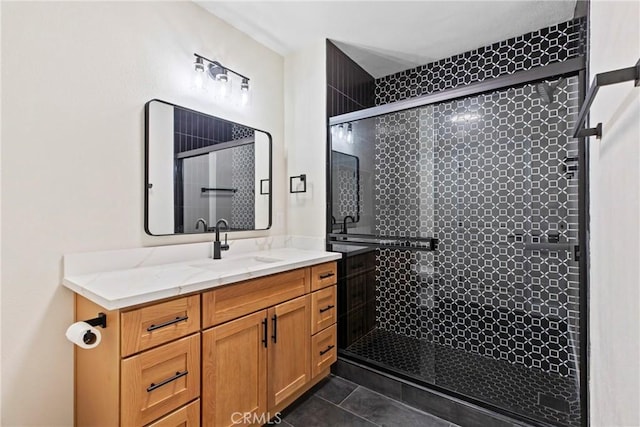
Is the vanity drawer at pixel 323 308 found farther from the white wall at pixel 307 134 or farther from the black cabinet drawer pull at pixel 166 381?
the black cabinet drawer pull at pixel 166 381

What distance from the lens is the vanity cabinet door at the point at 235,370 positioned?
1332 millimetres

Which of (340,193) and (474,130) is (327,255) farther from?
(474,130)

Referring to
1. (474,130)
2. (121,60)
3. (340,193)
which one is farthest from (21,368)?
(474,130)

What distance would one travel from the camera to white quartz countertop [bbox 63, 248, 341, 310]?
3.59ft

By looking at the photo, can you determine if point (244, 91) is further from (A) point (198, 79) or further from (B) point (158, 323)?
(B) point (158, 323)

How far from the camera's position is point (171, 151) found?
72.1 inches

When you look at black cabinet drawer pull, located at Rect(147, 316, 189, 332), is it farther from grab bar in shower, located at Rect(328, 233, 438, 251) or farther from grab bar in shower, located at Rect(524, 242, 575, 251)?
grab bar in shower, located at Rect(524, 242, 575, 251)

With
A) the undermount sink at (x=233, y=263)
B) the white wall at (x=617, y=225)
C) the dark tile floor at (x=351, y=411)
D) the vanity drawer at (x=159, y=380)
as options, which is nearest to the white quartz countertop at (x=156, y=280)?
the undermount sink at (x=233, y=263)

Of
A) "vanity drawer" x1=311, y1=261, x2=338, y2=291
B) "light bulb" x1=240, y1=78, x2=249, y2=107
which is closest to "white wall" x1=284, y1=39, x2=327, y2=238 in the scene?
"vanity drawer" x1=311, y1=261, x2=338, y2=291

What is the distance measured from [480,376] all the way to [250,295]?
67.4 inches

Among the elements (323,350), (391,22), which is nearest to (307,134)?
(391,22)

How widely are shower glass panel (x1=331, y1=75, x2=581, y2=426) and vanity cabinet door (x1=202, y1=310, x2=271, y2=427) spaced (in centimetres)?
93

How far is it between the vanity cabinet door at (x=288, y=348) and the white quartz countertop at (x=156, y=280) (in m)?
0.26

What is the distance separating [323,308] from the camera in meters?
2.07
